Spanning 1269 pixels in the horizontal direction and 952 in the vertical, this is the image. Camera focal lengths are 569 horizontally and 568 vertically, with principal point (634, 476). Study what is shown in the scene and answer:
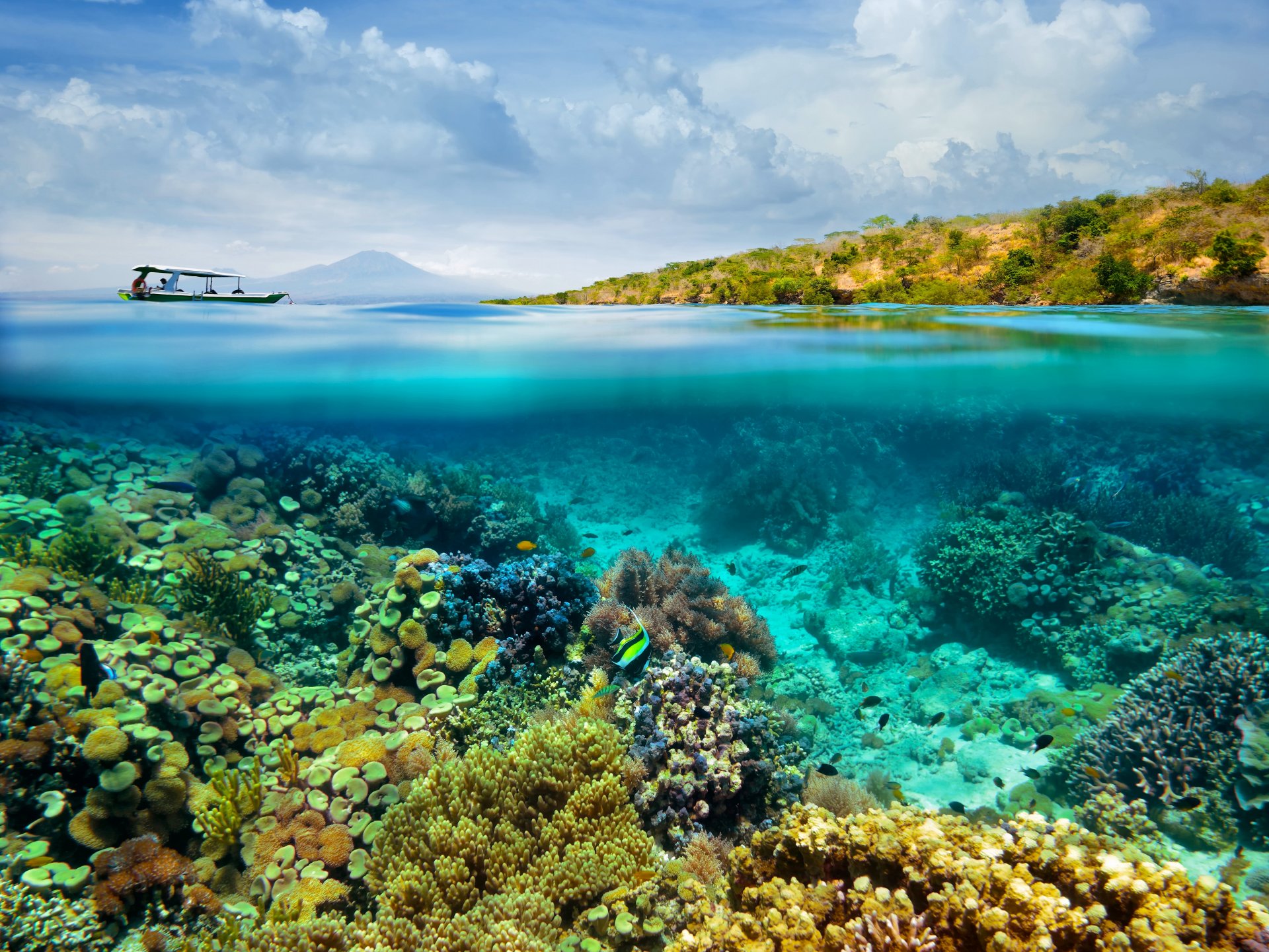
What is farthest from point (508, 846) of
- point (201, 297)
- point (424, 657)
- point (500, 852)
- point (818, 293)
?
point (818, 293)

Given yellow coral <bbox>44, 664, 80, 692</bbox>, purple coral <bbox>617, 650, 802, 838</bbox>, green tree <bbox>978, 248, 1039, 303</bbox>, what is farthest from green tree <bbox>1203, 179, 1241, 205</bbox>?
yellow coral <bbox>44, 664, 80, 692</bbox>

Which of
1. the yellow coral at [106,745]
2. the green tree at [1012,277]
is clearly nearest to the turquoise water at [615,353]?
the green tree at [1012,277]

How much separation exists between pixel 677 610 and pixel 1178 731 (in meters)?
A: 5.33

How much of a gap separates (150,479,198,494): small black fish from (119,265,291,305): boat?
2.75 m

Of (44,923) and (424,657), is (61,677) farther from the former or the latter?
(424,657)

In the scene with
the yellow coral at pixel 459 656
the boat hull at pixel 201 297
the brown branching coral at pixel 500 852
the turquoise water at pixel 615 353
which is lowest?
the brown branching coral at pixel 500 852

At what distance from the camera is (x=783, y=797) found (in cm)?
509

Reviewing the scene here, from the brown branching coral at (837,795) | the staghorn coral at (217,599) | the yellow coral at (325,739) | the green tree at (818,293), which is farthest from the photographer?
the green tree at (818,293)

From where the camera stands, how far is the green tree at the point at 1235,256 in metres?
14.2

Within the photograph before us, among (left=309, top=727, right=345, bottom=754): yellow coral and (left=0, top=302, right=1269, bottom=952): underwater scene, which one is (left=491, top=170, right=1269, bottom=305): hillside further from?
(left=309, top=727, right=345, bottom=754): yellow coral

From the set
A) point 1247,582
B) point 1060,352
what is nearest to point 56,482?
point 1247,582

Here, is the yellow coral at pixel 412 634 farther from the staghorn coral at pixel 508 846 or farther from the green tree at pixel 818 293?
the green tree at pixel 818 293

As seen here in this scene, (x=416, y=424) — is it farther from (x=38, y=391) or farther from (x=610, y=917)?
(x=610, y=917)

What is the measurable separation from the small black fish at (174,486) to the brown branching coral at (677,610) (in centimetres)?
648
